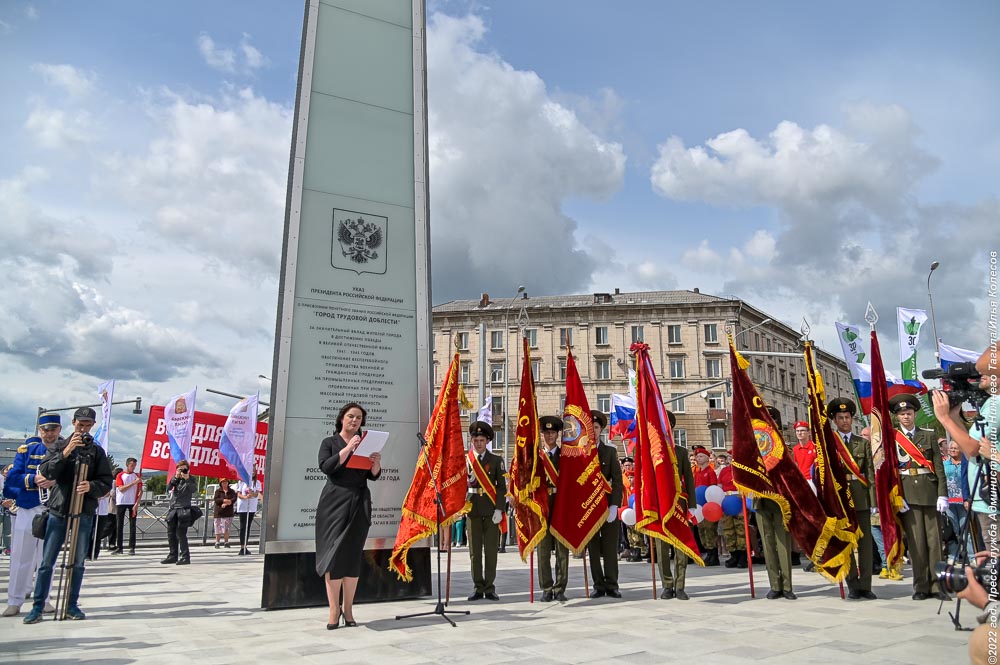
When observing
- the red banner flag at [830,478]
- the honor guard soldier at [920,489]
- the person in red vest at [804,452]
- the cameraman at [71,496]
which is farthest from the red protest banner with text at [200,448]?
the honor guard soldier at [920,489]

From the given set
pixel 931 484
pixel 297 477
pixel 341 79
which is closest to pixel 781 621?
pixel 931 484

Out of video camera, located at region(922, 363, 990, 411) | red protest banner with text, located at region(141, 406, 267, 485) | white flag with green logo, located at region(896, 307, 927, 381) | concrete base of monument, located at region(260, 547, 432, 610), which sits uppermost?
white flag with green logo, located at region(896, 307, 927, 381)

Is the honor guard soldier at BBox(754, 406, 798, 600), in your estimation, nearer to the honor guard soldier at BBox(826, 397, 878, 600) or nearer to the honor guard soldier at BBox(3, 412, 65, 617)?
the honor guard soldier at BBox(826, 397, 878, 600)

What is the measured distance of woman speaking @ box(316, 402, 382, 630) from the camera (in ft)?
21.9

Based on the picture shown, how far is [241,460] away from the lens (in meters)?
17.7

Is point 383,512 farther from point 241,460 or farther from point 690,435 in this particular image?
point 690,435

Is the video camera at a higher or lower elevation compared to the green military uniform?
higher

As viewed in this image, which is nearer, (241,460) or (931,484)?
(931,484)

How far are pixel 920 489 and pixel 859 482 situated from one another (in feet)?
2.47

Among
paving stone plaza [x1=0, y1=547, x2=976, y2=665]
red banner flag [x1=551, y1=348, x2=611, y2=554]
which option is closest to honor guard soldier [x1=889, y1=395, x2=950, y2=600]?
paving stone plaza [x1=0, y1=547, x2=976, y2=665]

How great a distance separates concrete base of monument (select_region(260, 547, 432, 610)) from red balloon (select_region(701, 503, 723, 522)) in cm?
496

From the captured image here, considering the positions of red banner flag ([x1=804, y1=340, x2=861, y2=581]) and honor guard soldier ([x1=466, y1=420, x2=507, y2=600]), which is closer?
red banner flag ([x1=804, y1=340, x2=861, y2=581])

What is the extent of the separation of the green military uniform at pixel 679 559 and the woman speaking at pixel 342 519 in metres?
3.95

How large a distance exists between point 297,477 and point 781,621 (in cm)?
546
